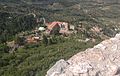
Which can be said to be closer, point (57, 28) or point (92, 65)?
point (92, 65)

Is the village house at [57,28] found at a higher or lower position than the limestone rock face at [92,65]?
lower

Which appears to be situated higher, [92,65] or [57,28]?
[92,65]

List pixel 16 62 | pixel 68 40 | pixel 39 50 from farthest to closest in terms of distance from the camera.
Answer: pixel 68 40 → pixel 39 50 → pixel 16 62

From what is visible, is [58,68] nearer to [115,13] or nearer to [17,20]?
[17,20]

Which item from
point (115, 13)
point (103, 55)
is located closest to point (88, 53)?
point (103, 55)

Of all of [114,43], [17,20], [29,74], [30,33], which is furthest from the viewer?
[17,20]

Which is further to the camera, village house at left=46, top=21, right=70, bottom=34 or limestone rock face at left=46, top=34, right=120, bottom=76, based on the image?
village house at left=46, top=21, right=70, bottom=34

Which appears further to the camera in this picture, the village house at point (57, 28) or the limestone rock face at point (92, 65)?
the village house at point (57, 28)

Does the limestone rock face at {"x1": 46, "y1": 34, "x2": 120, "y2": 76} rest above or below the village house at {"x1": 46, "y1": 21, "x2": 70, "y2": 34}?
above
